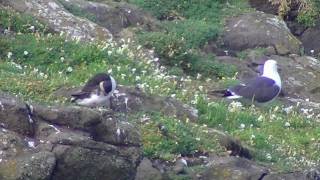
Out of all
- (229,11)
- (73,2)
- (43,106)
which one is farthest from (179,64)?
(43,106)

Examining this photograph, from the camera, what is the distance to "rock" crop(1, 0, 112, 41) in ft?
59.5

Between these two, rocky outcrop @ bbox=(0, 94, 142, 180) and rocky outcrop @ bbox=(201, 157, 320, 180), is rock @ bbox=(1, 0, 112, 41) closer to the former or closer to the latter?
rocky outcrop @ bbox=(201, 157, 320, 180)

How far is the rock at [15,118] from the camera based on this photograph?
10.5 m

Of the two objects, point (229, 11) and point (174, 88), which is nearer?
point (174, 88)

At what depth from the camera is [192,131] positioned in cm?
1301

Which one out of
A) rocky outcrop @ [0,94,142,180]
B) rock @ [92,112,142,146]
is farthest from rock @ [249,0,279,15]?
rock @ [92,112,142,146]

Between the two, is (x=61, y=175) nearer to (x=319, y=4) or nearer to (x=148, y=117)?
(x=148, y=117)

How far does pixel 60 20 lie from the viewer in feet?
60.4

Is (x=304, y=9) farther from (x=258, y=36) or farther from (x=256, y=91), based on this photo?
(x=256, y=91)

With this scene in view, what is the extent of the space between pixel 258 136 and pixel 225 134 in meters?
1.12

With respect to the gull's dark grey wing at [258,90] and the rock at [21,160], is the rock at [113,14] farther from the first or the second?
the rock at [21,160]

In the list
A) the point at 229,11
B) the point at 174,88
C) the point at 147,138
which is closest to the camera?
the point at 147,138

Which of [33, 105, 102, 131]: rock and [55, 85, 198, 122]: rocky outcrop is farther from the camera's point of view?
[55, 85, 198, 122]: rocky outcrop

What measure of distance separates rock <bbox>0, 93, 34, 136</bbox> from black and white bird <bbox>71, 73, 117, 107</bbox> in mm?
2011
